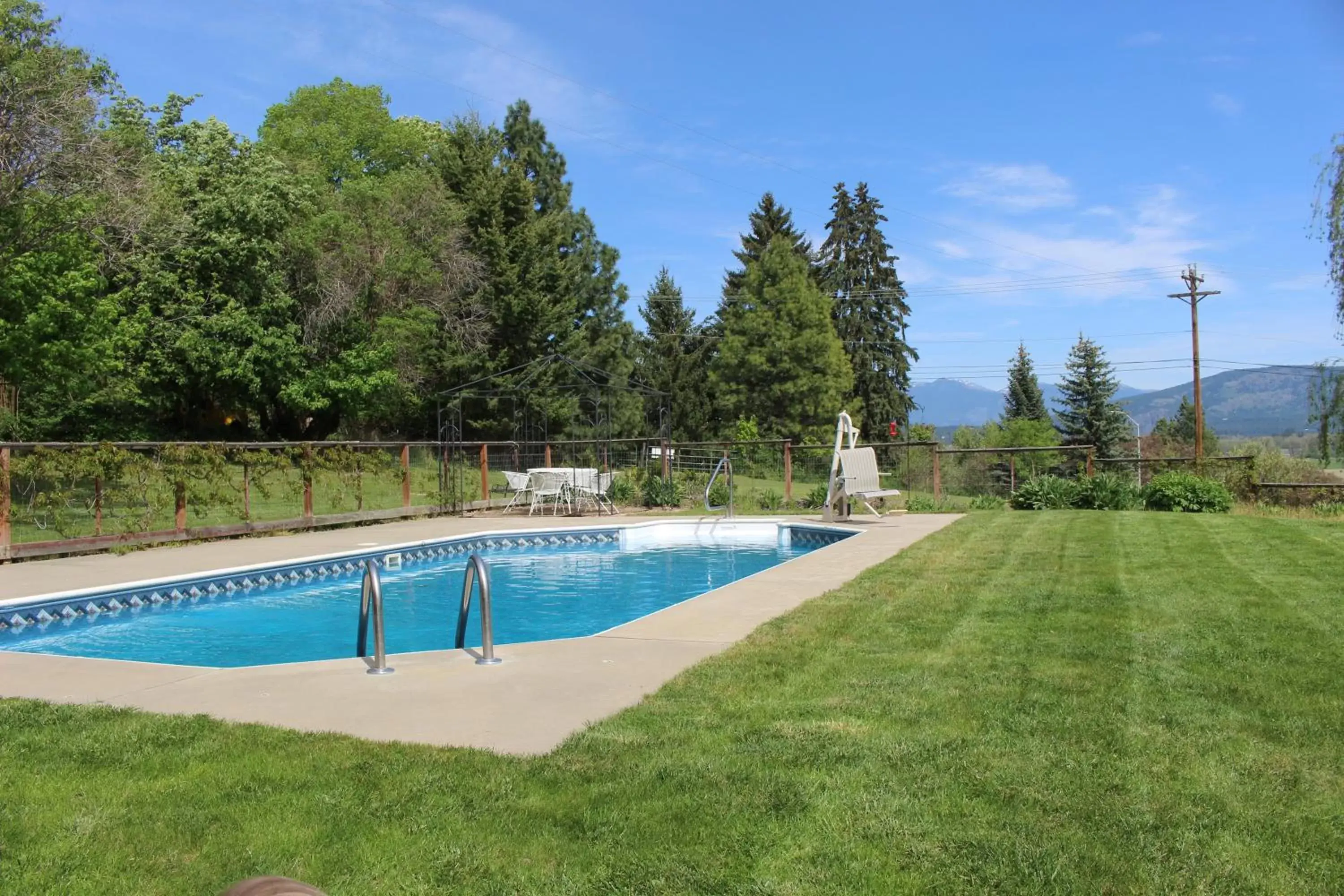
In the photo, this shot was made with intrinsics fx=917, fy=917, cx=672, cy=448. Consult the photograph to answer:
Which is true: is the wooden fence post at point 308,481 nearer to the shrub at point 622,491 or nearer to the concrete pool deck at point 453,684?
the shrub at point 622,491

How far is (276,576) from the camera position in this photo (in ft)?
34.8

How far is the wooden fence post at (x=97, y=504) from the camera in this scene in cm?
1129

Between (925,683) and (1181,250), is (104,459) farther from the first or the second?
(1181,250)

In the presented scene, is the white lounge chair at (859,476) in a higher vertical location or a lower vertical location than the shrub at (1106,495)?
higher

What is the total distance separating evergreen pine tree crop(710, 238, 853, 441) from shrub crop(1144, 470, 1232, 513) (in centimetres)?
2263

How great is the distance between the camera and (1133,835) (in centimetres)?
273

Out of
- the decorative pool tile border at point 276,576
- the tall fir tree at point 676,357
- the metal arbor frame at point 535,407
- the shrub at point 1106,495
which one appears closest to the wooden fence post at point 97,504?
the decorative pool tile border at point 276,576

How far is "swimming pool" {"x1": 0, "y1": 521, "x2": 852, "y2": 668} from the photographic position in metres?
7.88

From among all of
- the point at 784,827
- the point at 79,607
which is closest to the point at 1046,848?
the point at 784,827

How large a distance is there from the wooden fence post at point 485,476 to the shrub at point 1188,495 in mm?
12263

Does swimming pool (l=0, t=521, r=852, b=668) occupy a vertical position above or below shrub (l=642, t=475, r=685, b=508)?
below

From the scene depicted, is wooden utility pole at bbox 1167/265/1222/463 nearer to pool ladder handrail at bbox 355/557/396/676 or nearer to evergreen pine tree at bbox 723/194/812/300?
evergreen pine tree at bbox 723/194/812/300

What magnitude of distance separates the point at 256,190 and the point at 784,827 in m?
24.7

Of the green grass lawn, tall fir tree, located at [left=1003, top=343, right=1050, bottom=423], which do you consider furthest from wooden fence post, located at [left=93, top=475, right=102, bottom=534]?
tall fir tree, located at [left=1003, top=343, right=1050, bottom=423]
